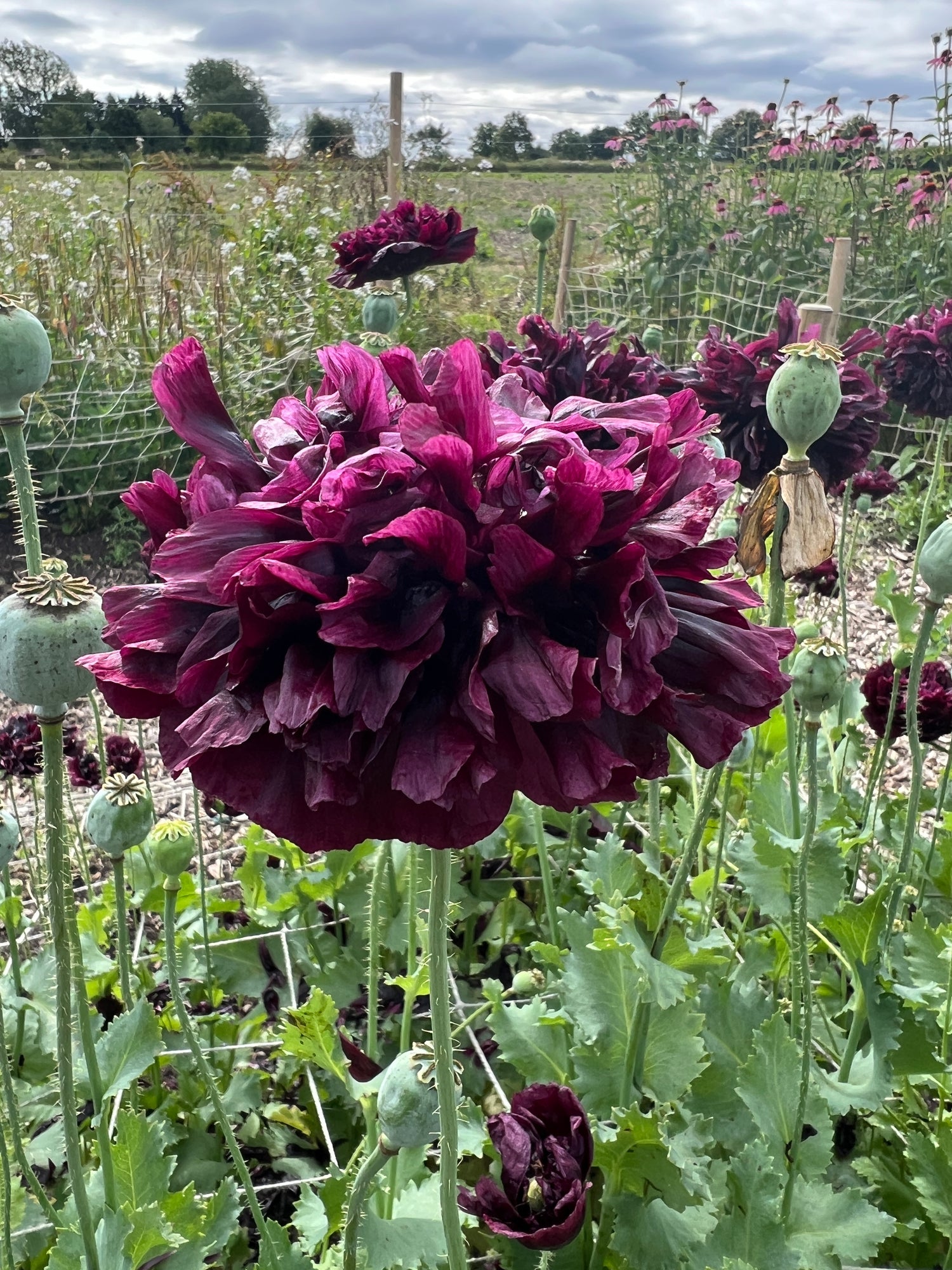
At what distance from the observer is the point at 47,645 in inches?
27.2

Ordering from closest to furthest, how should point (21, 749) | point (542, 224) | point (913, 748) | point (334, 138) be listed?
point (913, 748) → point (21, 749) → point (542, 224) → point (334, 138)

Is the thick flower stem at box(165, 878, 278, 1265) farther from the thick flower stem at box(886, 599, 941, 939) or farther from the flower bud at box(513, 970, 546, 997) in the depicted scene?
the thick flower stem at box(886, 599, 941, 939)

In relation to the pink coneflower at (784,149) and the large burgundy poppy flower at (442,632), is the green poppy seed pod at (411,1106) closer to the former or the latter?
the large burgundy poppy flower at (442,632)

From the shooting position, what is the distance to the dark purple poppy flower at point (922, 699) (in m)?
1.54

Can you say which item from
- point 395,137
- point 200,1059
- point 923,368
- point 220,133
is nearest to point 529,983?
point 200,1059

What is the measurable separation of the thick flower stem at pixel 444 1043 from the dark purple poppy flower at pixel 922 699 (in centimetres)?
106

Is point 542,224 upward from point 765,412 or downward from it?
upward

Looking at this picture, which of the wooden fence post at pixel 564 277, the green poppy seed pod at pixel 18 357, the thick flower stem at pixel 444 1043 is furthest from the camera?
the wooden fence post at pixel 564 277

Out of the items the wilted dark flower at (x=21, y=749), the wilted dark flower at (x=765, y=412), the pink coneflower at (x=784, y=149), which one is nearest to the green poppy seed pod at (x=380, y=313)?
the wilted dark flower at (x=765, y=412)

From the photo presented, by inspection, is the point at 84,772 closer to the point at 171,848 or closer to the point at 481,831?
the point at 171,848

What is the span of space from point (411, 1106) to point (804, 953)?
420 millimetres

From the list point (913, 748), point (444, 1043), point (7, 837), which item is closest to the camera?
point (444, 1043)

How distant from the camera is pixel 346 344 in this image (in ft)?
2.12

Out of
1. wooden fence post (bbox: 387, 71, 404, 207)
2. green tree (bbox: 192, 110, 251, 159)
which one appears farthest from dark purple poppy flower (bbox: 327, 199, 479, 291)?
green tree (bbox: 192, 110, 251, 159)
